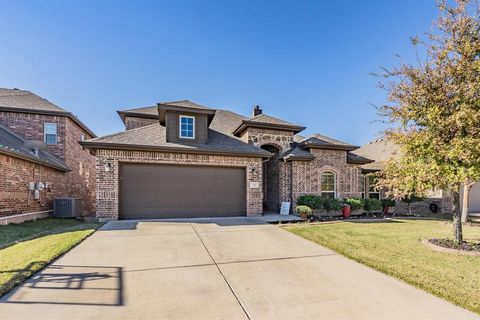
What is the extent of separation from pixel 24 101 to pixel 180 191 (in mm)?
12766

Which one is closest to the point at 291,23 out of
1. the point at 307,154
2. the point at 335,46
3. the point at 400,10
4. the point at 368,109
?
the point at 335,46

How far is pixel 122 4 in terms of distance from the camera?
9.42 metres

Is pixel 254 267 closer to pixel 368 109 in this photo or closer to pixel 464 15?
pixel 368 109

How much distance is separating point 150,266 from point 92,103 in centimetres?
1555

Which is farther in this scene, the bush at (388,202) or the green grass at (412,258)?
the bush at (388,202)

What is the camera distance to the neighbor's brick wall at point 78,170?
1558 cm

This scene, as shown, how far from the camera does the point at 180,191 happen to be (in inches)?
430

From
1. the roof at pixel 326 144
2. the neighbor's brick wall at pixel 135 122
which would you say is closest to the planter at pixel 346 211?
the roof at pixel 326 144

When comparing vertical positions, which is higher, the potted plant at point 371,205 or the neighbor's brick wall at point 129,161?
the neighbor's brick wall at point 129,161

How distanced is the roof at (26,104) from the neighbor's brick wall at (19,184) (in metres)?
4.34

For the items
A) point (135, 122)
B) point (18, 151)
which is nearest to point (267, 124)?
point (135, 122)

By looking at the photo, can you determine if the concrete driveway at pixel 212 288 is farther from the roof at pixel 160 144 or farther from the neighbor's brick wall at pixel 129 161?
the roof at pixel 160 144

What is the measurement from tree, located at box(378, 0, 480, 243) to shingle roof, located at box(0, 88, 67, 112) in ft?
59.1

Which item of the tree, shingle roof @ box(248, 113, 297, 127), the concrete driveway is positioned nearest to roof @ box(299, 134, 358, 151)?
shingle roof @ box(248, 113, 297, 127)
